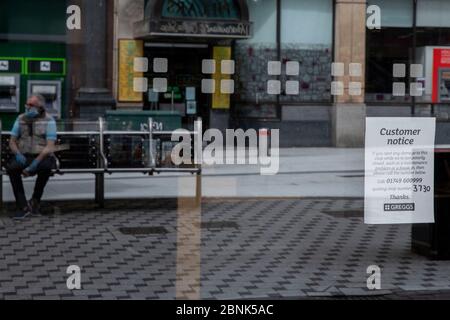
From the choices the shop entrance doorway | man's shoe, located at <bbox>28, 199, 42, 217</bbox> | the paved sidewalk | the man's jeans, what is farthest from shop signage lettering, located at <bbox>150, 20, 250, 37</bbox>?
man's shoe, located at <bbox>28, 199, 42, 217</bbox>

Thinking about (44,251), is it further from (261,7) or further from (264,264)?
(261,7)

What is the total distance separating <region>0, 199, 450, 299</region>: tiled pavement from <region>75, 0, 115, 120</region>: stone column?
1.24 meters

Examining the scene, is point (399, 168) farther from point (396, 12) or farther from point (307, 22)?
point (307, 22)

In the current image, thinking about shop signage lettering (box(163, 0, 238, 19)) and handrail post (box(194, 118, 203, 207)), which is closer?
shop signage lettering (box(163, 0, 238, 19))

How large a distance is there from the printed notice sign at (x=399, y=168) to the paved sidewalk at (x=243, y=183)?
801mm

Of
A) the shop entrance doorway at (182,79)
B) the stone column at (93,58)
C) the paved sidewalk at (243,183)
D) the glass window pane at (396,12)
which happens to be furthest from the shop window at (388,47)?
the stone column at (93,58)

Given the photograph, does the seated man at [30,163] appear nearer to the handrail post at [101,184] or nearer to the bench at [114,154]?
the bench at [114,154]

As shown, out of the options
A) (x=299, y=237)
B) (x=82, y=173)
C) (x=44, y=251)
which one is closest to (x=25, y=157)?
(x=82, y=173)

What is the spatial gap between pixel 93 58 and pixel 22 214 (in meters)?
3.39

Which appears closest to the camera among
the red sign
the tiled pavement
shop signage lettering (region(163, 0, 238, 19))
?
the tiled pavement

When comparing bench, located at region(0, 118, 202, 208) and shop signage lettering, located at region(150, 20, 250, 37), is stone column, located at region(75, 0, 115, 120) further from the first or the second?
bench, located at region(0, 118, 202, 208)

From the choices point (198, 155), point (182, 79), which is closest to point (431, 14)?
point (182, 79)

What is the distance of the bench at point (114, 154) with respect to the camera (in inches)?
401

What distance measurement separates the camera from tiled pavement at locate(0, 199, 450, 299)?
687 centimetres
